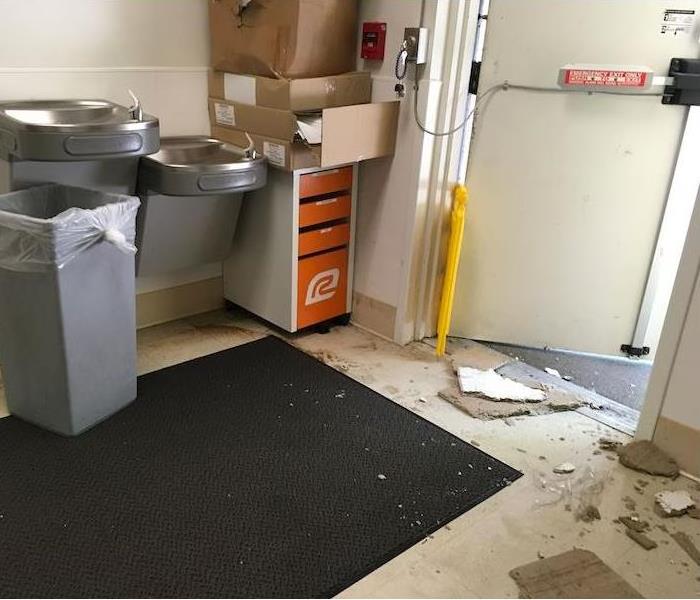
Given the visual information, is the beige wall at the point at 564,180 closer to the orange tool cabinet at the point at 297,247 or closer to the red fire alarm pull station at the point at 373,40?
the red fire alarm pull station at the point at 373,40

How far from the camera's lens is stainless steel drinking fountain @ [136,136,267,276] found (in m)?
2.27

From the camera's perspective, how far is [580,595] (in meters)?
1.59

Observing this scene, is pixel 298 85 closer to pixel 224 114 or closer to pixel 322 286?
pixel 224 114

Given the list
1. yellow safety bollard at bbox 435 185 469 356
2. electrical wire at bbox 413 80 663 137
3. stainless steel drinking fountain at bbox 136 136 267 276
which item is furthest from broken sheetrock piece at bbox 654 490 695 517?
stainless steel drinking fountain at bbox 136 136 267 276

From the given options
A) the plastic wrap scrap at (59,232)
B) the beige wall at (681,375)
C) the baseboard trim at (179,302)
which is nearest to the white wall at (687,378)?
the beige wall at (681,375)

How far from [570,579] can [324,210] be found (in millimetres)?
1627

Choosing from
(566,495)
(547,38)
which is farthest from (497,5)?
(566,495)

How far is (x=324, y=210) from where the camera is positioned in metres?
2.64

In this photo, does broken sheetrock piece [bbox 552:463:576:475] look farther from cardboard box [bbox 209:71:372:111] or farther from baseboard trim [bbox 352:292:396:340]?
cardboard box [bbox 209:71:372:111]

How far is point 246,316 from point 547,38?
1.74 m

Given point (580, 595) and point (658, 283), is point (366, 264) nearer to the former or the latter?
point (658, 283)

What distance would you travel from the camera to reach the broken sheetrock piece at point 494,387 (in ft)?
8.01

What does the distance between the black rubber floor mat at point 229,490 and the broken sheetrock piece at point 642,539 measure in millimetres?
377

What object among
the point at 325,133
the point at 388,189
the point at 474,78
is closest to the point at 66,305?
the point at 325,133
